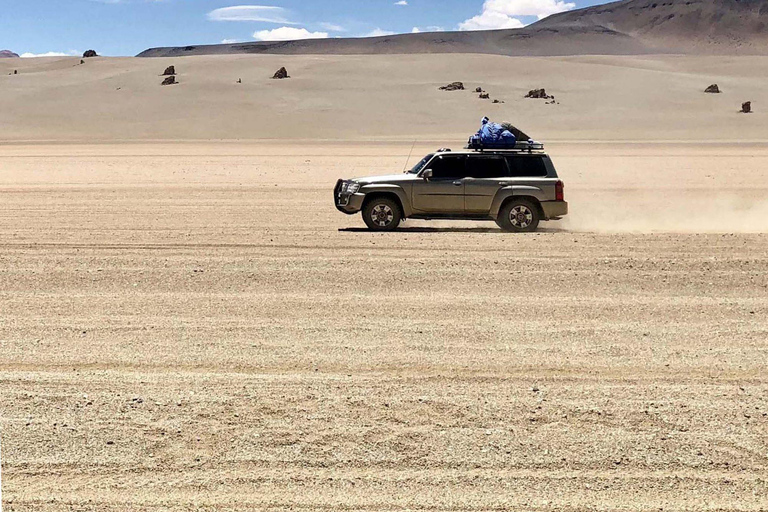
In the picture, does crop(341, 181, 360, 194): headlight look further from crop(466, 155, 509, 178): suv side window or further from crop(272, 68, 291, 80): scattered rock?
crop(272, 68, 291, 80): scattered rock

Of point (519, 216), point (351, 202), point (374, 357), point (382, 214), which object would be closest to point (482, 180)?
point (519, 216)

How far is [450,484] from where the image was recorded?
242 inches

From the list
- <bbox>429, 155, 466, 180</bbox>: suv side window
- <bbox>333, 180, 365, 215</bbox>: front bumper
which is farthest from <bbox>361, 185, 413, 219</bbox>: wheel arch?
<bbox>429, 155, 466, 180</bbox>: suv side window

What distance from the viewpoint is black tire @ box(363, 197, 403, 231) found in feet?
58.3

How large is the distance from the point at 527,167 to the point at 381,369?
31.5ft

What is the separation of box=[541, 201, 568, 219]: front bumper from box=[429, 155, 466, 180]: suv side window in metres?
1.56

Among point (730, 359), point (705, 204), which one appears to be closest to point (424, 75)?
point (705, 204)

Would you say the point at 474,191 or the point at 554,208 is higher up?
the point at 474,191

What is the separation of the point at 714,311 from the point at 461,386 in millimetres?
4230

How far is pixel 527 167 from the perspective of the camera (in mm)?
17516

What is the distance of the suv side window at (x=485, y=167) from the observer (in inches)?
692

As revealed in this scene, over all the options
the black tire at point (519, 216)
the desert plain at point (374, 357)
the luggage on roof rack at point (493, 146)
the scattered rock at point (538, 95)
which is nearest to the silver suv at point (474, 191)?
the black tire at point (519, 216)

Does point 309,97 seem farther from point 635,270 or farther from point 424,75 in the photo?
point 635,270

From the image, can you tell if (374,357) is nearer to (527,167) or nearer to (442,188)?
(442,188)
